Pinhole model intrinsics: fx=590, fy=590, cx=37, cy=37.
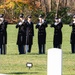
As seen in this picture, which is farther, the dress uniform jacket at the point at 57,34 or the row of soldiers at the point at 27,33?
the dress uniform jacket at the point at 57,34

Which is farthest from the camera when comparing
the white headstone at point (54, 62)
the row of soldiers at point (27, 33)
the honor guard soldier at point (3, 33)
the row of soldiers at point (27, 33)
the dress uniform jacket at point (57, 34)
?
the dress uniform jacket at point (57, 34)

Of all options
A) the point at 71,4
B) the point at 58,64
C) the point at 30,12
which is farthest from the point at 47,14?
the point at 58,64

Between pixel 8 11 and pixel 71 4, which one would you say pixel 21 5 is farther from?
pixel 71 4

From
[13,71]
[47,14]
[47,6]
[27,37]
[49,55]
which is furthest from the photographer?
[47,6]

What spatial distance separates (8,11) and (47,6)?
21.4ft

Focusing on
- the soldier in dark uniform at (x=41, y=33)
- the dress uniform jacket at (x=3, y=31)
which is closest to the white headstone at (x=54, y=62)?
the dress uniform jacket at (x=3, y=31)

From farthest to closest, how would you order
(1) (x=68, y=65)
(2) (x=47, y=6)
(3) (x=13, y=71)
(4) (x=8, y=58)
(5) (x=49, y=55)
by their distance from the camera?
1. (2) (x=47, y=6)
2. (4) (x=8, y=58)
3. (1) (x=68, y=65)
4. (3) (x=13, y=71)
5. (5) (x=49, y=55)

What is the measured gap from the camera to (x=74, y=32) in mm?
21984

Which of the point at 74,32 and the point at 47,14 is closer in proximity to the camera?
the point at 74,32

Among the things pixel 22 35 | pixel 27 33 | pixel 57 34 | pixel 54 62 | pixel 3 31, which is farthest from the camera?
pixel 57 34

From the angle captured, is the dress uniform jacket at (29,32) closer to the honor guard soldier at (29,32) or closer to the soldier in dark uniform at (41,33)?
the honor guard soldier at (29,32)

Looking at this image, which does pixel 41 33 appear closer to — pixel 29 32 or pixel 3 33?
pixel 29 32

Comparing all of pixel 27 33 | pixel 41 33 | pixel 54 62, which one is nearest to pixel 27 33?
pixel 27 33

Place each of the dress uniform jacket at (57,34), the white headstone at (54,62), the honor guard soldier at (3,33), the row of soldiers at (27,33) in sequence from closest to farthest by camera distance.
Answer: the white headstone at (54,62) → the honor guard soldier at (3,33) → the row of soldiers at (27,33) → the dress uniform jacket at (57,34)
